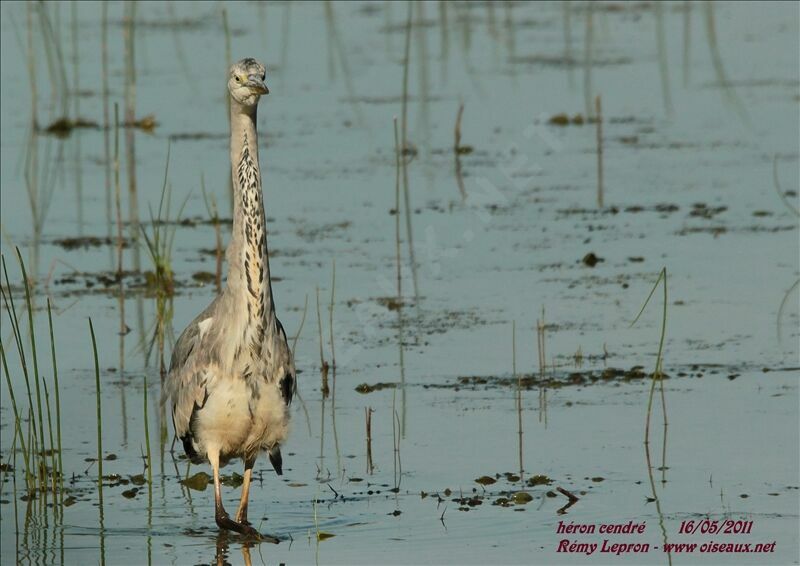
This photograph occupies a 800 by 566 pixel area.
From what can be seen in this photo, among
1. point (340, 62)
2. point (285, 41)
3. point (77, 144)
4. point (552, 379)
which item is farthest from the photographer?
point (285, 41)

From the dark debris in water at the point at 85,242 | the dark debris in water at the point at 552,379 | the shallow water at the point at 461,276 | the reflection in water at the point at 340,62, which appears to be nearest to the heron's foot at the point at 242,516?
the shallow water at the point at 461,276

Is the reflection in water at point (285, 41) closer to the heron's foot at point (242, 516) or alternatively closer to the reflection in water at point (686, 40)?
the reflection in water at point (686, 40)

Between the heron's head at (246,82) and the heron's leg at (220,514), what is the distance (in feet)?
5.21

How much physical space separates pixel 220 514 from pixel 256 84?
6.27 feet

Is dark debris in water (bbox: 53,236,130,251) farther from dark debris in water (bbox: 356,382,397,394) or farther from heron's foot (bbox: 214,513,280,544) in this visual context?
heron's foot (bbox: 214,513,280,544)

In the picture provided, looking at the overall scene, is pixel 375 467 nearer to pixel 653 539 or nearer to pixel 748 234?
pixel 653 539

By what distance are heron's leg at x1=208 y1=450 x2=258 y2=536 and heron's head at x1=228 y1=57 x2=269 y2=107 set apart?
159cm

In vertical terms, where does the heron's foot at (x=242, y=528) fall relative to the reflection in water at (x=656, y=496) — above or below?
below

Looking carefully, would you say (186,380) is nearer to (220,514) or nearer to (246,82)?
(220,514)

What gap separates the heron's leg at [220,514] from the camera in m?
7.20

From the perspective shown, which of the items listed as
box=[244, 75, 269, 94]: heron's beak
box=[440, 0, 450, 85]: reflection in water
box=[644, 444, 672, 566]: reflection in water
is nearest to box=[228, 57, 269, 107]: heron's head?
box=[244, 75, 269, 94]: heron's beak

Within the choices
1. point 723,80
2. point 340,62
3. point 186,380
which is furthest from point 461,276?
point 340,62

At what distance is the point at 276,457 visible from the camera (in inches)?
299

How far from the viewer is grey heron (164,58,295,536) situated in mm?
7258
